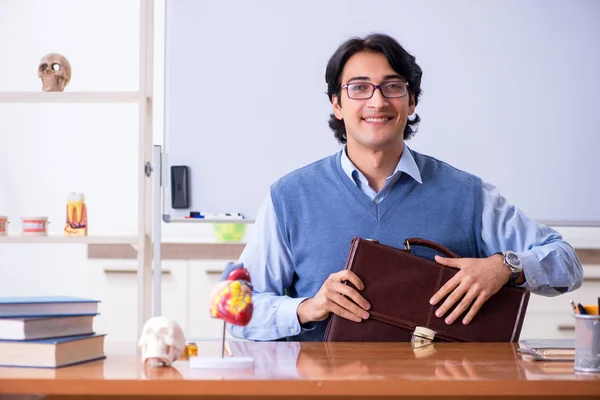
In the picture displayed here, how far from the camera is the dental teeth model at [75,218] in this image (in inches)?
100

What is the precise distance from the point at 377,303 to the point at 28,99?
57.5 inches

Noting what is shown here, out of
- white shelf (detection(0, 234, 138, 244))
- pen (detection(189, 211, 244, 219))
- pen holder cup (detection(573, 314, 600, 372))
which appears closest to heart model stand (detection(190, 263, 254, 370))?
pen holder cup (detection(573, 314, 600, 372))

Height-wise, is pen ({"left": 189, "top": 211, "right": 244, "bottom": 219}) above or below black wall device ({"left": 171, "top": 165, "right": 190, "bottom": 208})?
below

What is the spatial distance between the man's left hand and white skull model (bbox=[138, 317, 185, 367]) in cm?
64

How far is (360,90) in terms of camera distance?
194 centimetres

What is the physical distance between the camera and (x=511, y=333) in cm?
168

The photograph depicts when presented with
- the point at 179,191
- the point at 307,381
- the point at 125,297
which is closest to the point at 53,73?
the point at 179,191

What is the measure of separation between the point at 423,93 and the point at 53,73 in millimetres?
1306

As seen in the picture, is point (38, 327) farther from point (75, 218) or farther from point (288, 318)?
point (75, 218)

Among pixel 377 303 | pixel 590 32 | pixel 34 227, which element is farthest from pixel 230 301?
pixel 590 32

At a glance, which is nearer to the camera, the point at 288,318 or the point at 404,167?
the point at 288,318

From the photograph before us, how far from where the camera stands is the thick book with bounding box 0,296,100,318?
118 cm

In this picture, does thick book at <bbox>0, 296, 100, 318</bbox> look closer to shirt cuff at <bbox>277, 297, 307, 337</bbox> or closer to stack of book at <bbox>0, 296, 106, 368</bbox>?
stack of book at <bbox>0, 296, 106, 368</bbox>

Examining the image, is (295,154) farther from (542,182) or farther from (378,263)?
(378,263)
